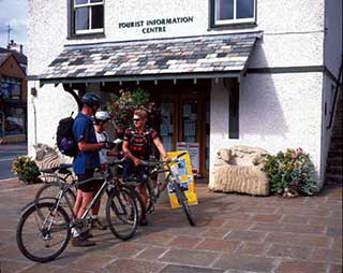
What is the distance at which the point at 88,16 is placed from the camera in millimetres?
12469

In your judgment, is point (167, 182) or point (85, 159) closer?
point (85, 159)

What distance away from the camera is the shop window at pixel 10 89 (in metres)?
37.0

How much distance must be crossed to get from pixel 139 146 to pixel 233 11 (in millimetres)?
4981

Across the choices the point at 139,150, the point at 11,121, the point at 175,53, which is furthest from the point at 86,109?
the point at 11,121

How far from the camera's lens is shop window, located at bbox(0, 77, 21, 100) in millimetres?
37031

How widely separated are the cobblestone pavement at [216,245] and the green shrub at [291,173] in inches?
38.5

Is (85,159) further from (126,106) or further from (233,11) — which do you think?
(233,11)

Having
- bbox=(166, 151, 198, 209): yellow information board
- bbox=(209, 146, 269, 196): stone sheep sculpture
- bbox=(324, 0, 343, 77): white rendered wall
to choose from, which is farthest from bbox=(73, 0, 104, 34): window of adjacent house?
bbox=(324, 0, 343, 77): white rendered wall

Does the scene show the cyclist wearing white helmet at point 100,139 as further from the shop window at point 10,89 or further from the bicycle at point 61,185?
the shop window at point 10,89

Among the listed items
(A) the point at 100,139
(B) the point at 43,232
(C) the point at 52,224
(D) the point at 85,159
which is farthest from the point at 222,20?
(B) the point at 43,232

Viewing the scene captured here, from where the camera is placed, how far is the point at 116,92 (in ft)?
39.5

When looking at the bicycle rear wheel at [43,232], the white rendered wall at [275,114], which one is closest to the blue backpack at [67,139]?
the bicycle rear wheel at [43,232]

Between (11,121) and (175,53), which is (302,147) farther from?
(11,121)

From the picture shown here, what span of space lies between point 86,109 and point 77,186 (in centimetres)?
94
